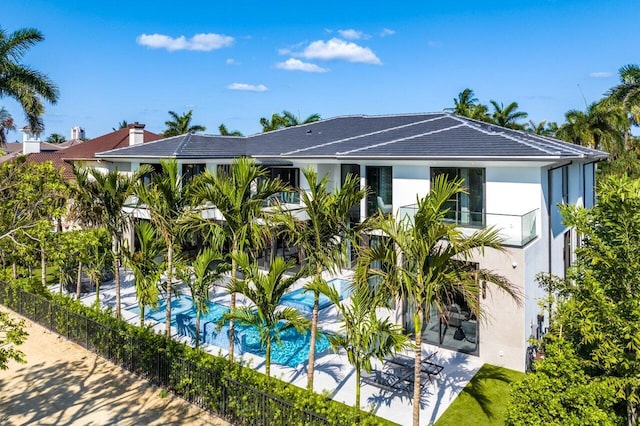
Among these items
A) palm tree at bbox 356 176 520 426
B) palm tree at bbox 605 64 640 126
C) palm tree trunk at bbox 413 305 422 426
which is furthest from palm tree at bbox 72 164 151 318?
palm tree at bbox 605 64 640 126

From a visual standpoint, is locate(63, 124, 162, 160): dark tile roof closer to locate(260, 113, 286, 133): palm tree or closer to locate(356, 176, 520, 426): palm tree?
locate(260, 113, 286, 133): palm tree

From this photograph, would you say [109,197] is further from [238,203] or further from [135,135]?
[135,135]

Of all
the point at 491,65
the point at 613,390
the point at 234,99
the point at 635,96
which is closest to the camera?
the point at 613,390

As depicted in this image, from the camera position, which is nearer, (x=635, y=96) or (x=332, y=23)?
(x=635, y=96)

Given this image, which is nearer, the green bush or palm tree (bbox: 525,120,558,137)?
the green bush

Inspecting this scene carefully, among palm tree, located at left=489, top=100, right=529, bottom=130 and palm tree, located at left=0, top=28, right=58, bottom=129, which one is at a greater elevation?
palm tree, located at left=489, top=100, right=529, bottom=130

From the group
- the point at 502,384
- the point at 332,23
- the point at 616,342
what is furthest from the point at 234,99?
the point at 616,342

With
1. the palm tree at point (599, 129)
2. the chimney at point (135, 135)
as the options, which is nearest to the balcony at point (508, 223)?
the chimney at point (135, 135)

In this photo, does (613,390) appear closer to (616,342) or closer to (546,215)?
(616,342)
